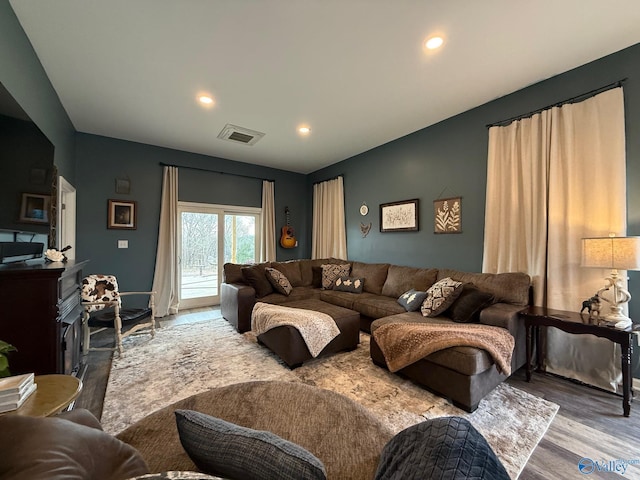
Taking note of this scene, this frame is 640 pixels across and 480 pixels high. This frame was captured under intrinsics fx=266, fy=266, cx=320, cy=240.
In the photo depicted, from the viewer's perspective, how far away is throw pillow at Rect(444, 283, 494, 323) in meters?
2.49

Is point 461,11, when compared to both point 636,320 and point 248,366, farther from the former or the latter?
point 248,366

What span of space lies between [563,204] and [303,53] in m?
2.74

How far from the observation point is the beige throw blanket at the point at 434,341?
6.50 feet

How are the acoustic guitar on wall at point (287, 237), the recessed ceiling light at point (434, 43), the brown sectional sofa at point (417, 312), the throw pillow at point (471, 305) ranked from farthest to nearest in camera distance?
the acoustic guitar on wall at point (287, 237), the throw pillow at point (471, 305), the recessed ceiling light at point (434, 43), the brown sectional sofa at point (417, 312)

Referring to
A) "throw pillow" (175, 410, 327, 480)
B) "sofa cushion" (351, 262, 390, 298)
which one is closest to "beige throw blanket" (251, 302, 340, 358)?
"sofa cushion" (351, 262, 390, 298)

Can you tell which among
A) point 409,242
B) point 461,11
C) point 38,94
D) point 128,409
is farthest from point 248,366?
point 461,11

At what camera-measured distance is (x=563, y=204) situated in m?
2.51

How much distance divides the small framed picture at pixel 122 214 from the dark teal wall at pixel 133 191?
0.23 feet

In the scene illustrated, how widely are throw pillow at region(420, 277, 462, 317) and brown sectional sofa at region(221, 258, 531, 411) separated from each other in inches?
3.1

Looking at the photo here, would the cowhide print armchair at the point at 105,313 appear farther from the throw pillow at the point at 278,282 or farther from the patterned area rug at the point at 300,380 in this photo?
the throw pillow at the point at 278,282

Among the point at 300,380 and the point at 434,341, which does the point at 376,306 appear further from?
the point at 300,380

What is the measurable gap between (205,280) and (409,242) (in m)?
3.69

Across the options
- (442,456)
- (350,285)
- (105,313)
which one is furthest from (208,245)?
(442,456)

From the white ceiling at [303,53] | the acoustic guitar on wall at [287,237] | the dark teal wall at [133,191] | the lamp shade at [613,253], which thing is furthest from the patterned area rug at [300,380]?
the white ceiling at [303,53]
